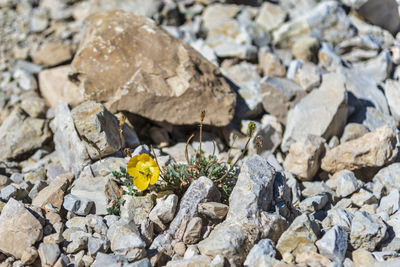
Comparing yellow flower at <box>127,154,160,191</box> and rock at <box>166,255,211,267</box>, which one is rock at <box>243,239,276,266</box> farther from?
yellow flower at <box>127,154,160,191</box>

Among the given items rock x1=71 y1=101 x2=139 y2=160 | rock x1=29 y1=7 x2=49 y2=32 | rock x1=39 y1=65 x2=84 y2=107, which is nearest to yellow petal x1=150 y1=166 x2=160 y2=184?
rock x1=71 y1=101 x2=139 y2=160

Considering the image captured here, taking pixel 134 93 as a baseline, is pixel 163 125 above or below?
below

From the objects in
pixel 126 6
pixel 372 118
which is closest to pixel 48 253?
pixel 372 118

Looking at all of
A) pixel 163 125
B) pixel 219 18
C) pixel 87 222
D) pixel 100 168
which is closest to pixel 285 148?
pixel 163 125

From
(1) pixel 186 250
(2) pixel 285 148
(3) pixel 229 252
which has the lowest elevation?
(2) pixel 285 148

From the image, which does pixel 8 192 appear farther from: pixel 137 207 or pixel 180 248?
pixel 180 248

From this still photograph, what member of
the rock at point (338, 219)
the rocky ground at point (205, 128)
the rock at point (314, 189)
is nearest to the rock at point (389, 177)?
the rocky ground at point (205, 128)

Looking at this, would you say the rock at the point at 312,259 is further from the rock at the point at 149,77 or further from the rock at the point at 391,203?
the rock at the point at 149,77

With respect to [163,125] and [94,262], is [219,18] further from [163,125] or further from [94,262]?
[94,262]
